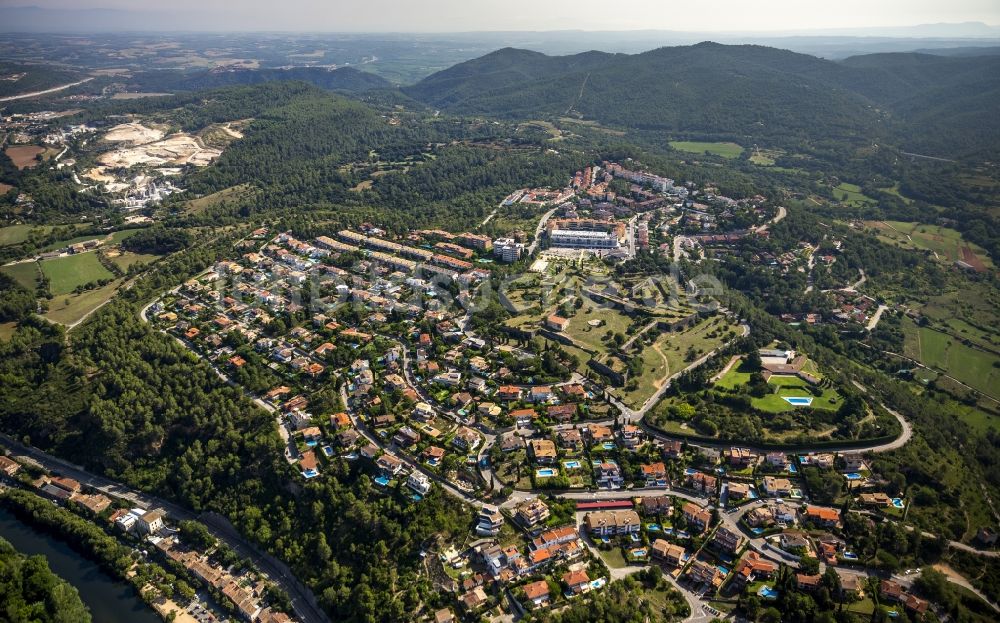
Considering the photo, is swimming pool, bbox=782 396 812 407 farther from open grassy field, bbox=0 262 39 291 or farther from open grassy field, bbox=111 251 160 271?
open grassy field, bbox=0 262 39 291

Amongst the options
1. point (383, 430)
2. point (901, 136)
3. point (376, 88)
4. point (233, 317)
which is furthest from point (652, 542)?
point (376, 88)

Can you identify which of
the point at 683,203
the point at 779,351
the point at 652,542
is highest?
the point at 683,203

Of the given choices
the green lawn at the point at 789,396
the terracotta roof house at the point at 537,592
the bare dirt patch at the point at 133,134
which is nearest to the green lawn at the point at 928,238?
the green lawn at the point at 789,396

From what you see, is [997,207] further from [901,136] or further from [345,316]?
[345,316]

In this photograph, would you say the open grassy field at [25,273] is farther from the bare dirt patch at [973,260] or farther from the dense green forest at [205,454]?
the bare dirt patch at [973,260]

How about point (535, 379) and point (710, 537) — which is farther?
point (535, 379)

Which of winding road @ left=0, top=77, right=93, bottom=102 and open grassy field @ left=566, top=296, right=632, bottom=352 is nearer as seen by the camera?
open grassy field @ left=566, top=296, right=632, bottom=352

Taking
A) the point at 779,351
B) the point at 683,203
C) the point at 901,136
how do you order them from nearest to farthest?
the point at 779,351, the point at 683,203, the point at 901,136

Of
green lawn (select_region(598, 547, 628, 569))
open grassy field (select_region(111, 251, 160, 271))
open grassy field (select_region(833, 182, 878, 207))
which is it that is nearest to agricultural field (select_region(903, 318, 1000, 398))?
green lawn (select_region(598, 547, 628, 569))
